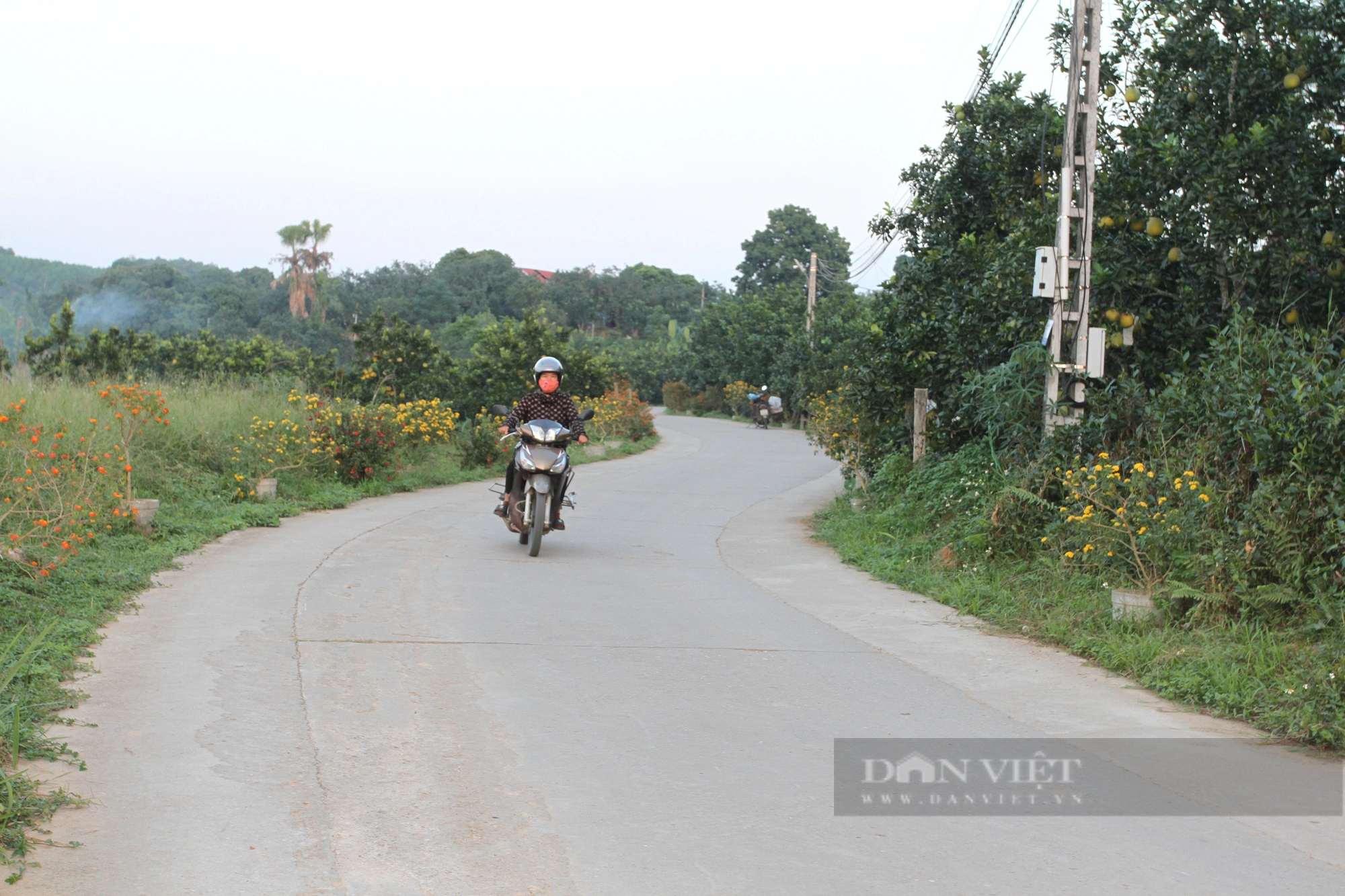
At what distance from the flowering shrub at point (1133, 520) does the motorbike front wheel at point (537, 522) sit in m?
4.59

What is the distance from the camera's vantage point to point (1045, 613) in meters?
8.35

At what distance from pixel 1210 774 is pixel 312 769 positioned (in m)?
3.87

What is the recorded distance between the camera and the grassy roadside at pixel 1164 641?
5887 mm

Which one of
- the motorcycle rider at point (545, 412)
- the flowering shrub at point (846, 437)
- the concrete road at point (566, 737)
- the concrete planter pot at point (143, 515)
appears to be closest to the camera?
the concrete road at point (566, 737)

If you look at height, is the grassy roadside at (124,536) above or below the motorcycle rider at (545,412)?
below

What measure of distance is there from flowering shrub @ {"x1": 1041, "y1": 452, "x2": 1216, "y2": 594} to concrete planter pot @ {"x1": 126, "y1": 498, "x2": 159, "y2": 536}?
8225 mm

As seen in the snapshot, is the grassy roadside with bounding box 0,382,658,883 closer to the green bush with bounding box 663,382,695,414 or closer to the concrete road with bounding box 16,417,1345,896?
the concrete road with bounding box 16,417,1345,896

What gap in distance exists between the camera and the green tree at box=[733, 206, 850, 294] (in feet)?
267

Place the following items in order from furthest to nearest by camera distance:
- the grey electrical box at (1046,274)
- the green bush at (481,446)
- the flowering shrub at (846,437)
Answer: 1. the green bush at (481,446)
2. the flowering shrub at (846,437)
3. the grey electrical box at (1046,274)

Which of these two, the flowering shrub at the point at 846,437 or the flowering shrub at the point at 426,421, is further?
the flowering shrub at the point at 426,421

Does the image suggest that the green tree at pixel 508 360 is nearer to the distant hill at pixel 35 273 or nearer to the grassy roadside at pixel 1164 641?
the grassy roadside at pixel 1164 641

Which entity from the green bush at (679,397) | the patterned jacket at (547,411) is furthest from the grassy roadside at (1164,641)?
the green bush at (679,397)

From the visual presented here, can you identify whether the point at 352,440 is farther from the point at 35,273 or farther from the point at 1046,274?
the point at 35,273

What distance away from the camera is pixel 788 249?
81.9 meters
